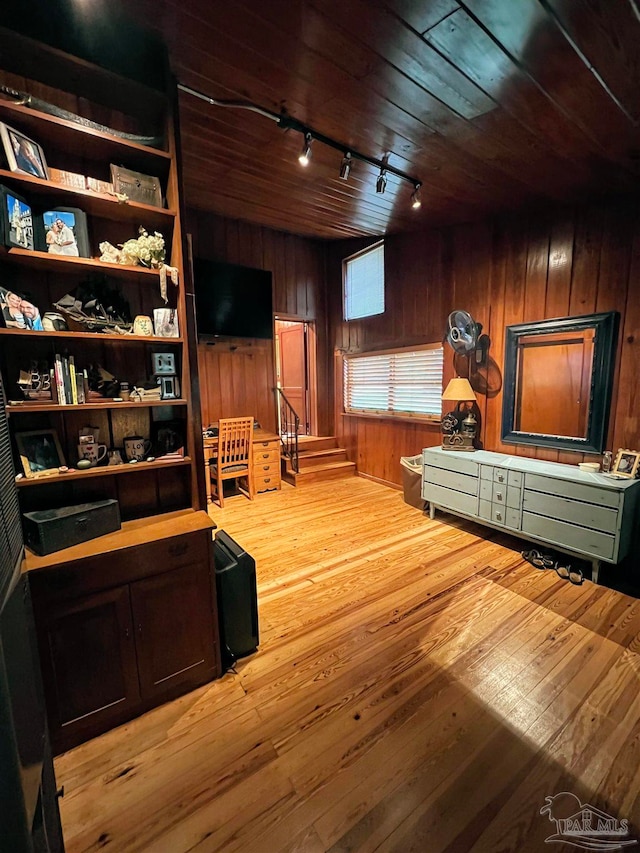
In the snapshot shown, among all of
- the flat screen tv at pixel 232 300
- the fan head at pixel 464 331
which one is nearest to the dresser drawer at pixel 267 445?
the flat screen tv at pixel 232 300

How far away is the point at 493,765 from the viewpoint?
52.7 inches

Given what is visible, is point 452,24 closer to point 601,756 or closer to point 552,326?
point 552,326

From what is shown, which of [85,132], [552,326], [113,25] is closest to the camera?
[85,132]

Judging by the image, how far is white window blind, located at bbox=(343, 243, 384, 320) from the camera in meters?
4.59

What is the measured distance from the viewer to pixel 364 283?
484cm

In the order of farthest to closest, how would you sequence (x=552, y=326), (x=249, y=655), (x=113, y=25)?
1. (x=552, y=326)
2. (x=249, y=655)
3. (x=113, y=25)

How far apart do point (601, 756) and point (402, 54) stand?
306 centimetres

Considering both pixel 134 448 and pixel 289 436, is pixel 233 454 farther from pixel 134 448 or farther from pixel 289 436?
pixel 134 448

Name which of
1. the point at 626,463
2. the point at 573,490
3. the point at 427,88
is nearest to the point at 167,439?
the point at 427,88

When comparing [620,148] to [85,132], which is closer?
[85,132]

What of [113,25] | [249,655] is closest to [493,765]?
[249,655]

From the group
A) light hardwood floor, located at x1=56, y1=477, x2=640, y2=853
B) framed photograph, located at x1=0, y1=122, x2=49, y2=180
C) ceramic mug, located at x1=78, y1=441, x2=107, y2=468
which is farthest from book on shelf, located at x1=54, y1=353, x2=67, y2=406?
light hardwood floor, located at x1=56, y1=477, x2=640, y2=853

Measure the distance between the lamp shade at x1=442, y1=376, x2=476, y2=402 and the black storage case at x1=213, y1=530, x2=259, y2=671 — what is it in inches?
96.1

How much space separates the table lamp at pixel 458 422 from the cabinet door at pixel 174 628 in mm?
2689
